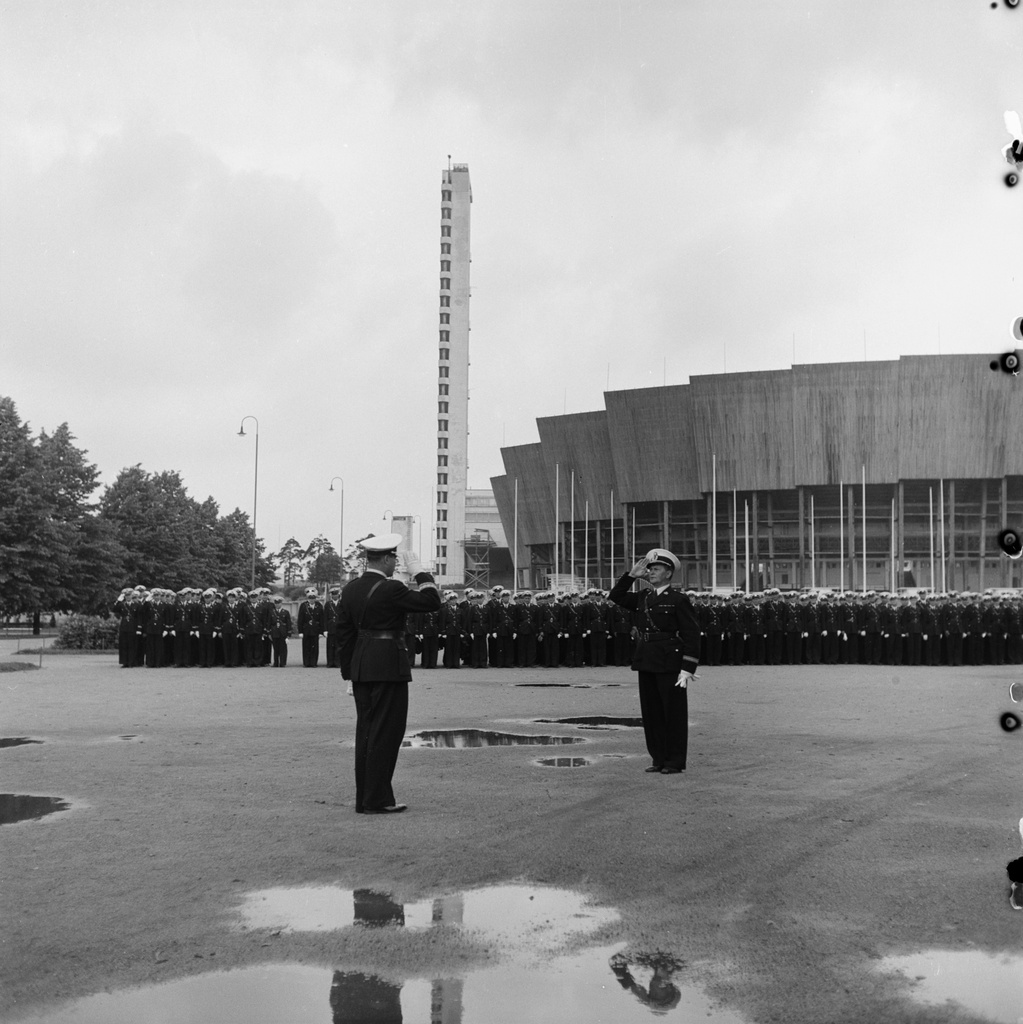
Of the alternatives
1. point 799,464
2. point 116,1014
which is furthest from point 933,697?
point 799,464

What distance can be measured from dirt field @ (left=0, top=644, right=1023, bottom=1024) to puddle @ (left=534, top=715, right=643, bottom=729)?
0.48m

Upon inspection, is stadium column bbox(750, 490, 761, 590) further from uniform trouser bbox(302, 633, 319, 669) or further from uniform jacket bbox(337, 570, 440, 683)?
uniform jacket bbox(337, 570, 440, 683)

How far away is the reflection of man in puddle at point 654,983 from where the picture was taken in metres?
4.32

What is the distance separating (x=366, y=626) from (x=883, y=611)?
21.8 m

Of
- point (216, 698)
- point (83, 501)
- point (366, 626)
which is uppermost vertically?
point (83, 501)

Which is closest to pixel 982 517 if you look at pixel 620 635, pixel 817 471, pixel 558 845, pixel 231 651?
pixel 817 471

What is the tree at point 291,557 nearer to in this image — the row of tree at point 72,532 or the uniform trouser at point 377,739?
the row of tree at point 72,532

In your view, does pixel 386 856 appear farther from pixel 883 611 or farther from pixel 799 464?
pixel 799 464

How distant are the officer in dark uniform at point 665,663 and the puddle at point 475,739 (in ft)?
6.46

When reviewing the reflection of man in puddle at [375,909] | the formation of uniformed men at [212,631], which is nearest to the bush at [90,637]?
the formation of uniformed men at [212,631]

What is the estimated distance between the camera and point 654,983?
4539 mm

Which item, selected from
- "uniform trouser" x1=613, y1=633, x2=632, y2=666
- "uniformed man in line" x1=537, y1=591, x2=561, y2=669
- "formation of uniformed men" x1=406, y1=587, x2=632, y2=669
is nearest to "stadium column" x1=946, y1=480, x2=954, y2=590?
"uniform trouser" x1=613, y1=633, x2=632, y2=666

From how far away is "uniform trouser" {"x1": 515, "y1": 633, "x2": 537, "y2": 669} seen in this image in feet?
84.8

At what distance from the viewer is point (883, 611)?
27844 millimetres
